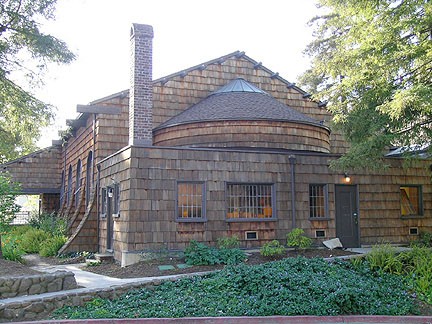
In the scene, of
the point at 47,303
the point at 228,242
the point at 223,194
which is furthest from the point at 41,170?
the point at 47,303

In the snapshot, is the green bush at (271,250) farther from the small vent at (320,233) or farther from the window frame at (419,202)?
the window frame at (419,202)

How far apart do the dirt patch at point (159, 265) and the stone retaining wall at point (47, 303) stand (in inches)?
67.2

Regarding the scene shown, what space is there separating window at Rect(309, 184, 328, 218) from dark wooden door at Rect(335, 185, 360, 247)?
46cm

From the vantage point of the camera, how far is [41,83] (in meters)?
14.9

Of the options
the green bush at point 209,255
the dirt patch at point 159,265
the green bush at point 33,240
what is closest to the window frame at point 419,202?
the dirt patch at point 159,265

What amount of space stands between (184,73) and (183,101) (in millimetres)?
1143

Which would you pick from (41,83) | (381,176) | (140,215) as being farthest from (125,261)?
→ (381,176)

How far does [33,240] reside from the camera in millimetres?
17609

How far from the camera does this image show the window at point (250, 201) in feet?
43.2

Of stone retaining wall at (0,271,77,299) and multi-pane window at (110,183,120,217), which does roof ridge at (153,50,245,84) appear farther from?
stone retaining wall at (0,271,77,299)

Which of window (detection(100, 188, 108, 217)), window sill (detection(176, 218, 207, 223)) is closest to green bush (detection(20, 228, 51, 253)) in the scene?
window (detection(100, 188, 108, 217))

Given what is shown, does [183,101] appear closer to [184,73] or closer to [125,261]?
[184,73]

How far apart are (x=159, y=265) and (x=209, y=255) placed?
1.24m

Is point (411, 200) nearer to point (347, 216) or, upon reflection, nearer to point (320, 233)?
point (347, 216)
